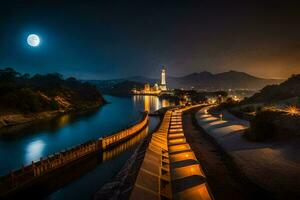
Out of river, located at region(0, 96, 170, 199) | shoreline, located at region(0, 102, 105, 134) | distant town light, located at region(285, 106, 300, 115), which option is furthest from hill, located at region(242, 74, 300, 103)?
shoreline, located at region(0, 102, 105, 134)

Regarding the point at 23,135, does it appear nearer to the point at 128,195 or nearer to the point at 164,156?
the point at 164,156

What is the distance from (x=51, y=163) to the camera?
86.0 feet

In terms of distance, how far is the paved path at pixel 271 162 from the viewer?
744 inches

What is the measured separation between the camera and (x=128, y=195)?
52.1 feet

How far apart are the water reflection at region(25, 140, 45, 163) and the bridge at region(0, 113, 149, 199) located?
10.9m

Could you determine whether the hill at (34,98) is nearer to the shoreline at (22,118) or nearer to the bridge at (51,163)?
the shoreline at (22,118)

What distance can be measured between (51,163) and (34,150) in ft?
62.1

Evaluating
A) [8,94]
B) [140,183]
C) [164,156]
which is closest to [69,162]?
[164,156]

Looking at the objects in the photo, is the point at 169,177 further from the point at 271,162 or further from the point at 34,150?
the point at 34,150

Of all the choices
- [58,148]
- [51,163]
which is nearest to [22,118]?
[58,148]

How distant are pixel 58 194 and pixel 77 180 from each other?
132 inches

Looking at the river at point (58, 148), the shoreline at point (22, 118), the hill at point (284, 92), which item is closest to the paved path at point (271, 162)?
the river at point (58, 148)

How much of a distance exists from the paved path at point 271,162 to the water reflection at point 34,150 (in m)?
30.1

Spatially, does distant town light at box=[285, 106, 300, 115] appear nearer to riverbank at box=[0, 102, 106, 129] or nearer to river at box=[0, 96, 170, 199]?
river at box=[0, 96, 170, 199]
